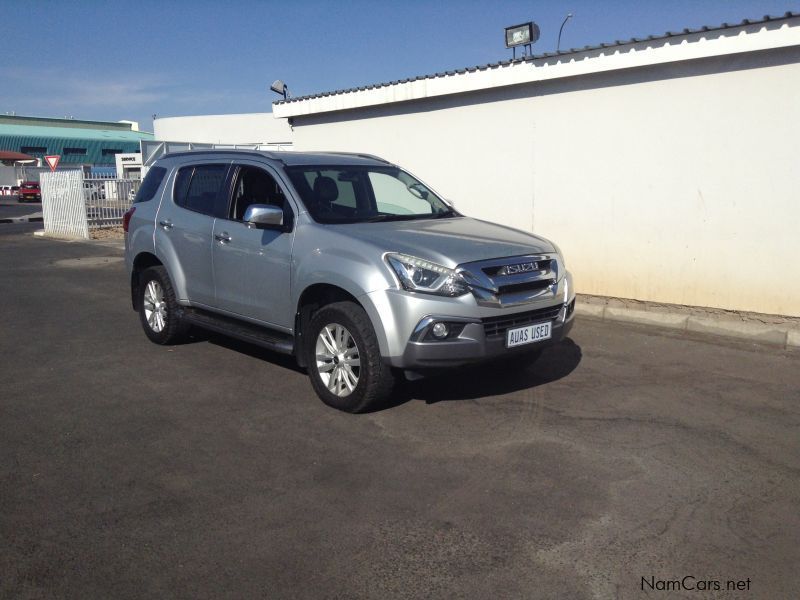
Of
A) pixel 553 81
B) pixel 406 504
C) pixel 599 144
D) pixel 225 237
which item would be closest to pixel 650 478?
pixel 406 504

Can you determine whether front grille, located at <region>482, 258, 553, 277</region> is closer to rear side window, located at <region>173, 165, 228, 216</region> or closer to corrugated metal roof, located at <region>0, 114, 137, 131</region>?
rear side window, located at <region>173, 165, 228, 216</region>

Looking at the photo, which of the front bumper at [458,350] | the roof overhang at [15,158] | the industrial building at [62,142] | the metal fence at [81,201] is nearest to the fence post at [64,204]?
the metal fence at [81,201]

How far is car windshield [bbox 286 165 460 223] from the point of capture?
5918 millimetres

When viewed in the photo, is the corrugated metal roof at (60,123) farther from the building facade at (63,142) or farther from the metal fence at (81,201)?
the metal fence at (81,201)

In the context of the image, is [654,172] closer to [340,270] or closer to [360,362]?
[340,270]

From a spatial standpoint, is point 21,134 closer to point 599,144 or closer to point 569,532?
point 599,144

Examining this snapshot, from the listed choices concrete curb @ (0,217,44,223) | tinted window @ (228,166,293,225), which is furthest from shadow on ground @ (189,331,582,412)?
concrete curb @ (0,217,44,223)

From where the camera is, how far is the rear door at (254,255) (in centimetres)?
580

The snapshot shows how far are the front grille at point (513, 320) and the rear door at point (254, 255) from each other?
5.24ft

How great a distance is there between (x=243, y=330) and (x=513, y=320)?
2.39 metres

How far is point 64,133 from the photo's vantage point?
80625 millimetres

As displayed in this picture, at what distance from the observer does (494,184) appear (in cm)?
1062

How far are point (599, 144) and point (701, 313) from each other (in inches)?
98.7

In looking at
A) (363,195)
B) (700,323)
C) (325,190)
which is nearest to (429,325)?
(325,190)
